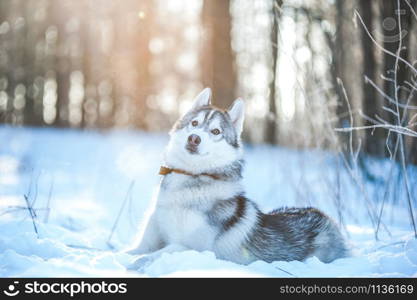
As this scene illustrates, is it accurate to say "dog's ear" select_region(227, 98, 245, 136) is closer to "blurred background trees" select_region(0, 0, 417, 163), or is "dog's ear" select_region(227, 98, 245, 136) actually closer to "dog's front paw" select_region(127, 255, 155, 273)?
"dog's front paw" select_region(127, 255, 155, 273)

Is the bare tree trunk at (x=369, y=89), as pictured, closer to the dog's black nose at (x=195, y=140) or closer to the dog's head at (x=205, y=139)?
the dog's head at (x=205, y=139)

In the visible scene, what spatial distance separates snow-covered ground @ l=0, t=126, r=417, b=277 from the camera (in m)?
2.71

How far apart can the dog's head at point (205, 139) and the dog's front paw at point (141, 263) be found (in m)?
0.81

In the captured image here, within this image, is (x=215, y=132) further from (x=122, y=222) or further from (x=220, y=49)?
(x=220, y=49)

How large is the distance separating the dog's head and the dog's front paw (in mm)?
807

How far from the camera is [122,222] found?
16.0 feet

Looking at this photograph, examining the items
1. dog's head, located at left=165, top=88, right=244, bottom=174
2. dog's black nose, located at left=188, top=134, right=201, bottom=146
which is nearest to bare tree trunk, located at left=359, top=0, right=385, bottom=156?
dog's head, located at left=165, top=88, right=244, bottom=174

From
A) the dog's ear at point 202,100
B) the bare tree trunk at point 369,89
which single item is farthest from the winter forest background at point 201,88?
the dog's ear at point 202,100

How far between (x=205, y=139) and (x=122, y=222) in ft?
7.16

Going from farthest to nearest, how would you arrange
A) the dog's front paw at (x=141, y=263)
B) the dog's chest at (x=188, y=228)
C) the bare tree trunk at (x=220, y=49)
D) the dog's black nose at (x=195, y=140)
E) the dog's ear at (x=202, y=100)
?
the bare tree trunk at (x=220, y=49) → the dog's ear at (x=202, y=100) → the dog's black nose at (x=195, y=140) → the dog's chest at (x=188, y=228) → the dog's front paw at (x=141, y=263)

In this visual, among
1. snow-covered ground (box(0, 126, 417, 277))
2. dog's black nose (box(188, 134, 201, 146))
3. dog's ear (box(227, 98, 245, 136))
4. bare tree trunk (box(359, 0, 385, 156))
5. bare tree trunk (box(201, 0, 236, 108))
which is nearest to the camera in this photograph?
snow-covered ground (box(0, 126, 417, 277))

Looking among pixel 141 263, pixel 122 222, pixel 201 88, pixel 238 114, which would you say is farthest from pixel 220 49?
pixel 141 263

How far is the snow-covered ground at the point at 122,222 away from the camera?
2.71 metres

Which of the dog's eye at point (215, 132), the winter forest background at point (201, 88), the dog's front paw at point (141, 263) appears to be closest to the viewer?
the dog's front paw at point (141, 263)
